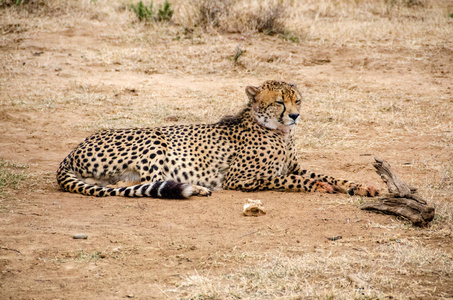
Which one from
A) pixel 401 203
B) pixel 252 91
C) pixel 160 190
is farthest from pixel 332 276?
pixel 252 91

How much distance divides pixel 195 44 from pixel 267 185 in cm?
616

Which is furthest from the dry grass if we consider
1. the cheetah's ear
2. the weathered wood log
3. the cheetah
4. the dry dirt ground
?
the cheetah's ear

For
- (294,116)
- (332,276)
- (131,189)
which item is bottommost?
(131,189)

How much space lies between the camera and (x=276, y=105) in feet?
18.2

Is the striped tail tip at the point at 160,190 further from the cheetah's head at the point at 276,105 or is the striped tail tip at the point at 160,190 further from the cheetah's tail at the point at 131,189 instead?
the cheetah's head at the point at 276,105

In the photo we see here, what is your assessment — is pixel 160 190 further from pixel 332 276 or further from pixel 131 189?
pixel 332 276

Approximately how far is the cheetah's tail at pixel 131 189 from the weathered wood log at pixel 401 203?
1.58 metres

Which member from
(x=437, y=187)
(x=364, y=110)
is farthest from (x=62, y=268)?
(x=364, y=110)

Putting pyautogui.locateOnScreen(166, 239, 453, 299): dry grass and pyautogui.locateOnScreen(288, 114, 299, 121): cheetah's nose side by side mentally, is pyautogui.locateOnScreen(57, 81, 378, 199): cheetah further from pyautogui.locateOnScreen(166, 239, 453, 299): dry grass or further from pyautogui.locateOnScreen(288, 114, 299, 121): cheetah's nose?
pyautogui.locateOnScreen(166, 239, 453, 299): dry grass

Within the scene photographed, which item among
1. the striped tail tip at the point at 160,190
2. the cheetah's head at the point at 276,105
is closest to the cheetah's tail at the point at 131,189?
the striped tail tip at the point at 160,190

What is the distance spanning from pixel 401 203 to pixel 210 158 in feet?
6.55

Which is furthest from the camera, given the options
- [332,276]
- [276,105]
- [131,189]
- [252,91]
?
[252,91]

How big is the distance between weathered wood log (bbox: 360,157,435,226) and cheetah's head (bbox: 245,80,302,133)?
45.1 inches

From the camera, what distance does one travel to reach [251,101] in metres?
5.78
